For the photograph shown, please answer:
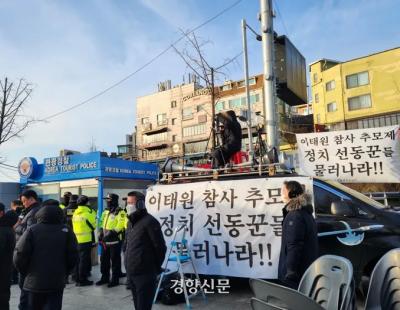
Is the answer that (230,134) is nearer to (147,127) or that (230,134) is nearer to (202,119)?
(202,119)

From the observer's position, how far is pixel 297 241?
4.07m

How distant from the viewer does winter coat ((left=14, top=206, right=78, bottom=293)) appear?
4168mm

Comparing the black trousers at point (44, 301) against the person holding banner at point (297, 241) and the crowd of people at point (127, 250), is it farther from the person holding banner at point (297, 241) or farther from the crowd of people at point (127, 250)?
the person holding banner at point (297, 241)

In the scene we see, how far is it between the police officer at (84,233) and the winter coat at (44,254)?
163 inches

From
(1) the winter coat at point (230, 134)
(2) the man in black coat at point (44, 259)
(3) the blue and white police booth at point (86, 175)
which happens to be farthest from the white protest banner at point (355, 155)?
(3) the blue and white police booth at point (86, 175)

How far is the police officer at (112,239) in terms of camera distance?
7.91 metres

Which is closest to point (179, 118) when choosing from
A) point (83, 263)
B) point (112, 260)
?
point (83, 263)

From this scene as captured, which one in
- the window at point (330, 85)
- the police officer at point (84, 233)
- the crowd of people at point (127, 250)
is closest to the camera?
the crowd of people at point (127, 250)

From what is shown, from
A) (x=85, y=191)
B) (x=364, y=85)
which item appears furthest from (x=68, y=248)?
(x=364, y=85)

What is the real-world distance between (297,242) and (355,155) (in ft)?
17.4

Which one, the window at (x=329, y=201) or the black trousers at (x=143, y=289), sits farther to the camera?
the window at (x=329, y=201)

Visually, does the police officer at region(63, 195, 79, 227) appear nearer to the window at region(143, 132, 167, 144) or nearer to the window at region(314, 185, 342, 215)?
the window at region(314, 185, 342, 215)

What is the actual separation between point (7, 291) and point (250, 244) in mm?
3668

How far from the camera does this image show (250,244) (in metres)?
6.47
